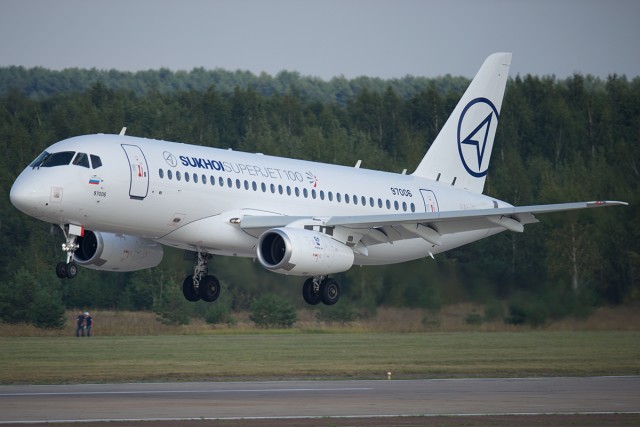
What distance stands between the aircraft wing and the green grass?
453 centimetres

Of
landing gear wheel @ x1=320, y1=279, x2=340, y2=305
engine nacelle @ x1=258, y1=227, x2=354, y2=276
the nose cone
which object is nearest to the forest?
landing gear wheel @ x1=320, y1=279, x2=340, y2=305

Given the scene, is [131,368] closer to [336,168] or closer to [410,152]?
[336,168]

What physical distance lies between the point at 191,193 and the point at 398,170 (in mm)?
38213

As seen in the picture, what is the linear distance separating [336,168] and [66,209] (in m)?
10.4

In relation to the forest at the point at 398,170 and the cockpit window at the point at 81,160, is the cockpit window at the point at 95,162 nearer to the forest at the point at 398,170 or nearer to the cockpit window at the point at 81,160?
the cockpit window at the point at 81,160

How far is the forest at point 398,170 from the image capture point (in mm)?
47406

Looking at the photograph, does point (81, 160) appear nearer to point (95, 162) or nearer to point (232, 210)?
point (95, 162)

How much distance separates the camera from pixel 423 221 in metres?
37.2

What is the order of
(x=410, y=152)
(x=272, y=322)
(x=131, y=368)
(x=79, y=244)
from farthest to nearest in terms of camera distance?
(x=410, y=152) → (x=272, y=322) → (x=131, y=368) → (x=79, y=244)

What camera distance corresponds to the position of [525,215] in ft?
123

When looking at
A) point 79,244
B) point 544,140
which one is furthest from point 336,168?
point 544,140

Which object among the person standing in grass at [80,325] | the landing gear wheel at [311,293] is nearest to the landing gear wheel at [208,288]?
the landing gear wheel at [311,293]

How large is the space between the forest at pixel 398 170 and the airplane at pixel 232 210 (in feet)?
18.7

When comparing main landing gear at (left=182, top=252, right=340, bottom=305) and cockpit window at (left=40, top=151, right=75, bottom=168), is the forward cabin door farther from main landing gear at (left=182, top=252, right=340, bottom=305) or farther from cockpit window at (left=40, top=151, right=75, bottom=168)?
main landing gear at (left=182, top=252, right=340, bottom=305)
